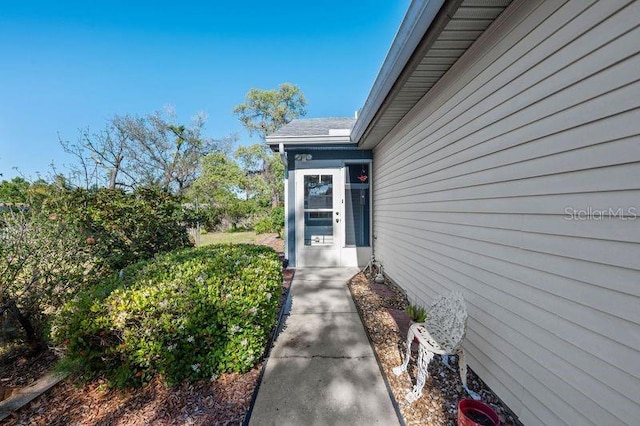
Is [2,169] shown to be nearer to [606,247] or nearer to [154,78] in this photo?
[606,247]

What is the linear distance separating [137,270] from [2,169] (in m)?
2.00

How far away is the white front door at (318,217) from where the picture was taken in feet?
18.8

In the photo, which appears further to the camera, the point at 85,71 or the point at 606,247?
the point at 85,71

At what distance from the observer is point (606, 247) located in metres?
1.19

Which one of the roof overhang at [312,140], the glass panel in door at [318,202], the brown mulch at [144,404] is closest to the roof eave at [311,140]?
the roof overhang at [312,140]

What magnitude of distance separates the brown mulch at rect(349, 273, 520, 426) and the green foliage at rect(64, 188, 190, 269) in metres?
3.21

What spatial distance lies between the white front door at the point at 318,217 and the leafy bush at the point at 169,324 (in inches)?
134

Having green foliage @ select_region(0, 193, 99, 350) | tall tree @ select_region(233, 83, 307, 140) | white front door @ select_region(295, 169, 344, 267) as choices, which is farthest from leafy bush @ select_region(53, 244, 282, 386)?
tall tree @ select_region(233, 83, 307, 140)

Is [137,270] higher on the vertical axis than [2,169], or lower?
lower

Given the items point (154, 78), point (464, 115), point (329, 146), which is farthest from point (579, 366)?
point (154, 78)

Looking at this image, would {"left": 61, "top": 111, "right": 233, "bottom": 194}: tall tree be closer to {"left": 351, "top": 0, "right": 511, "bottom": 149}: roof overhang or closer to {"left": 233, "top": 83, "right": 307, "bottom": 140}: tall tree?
{"left": 233, "top": 83, "right": 307, "bottom": 140}: tall tree

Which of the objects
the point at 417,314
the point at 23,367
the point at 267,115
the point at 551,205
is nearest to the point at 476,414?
the point at 417,314

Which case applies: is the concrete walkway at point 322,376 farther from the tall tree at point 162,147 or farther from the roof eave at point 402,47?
the tall tree at point 162,147

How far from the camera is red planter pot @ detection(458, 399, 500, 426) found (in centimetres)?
152
